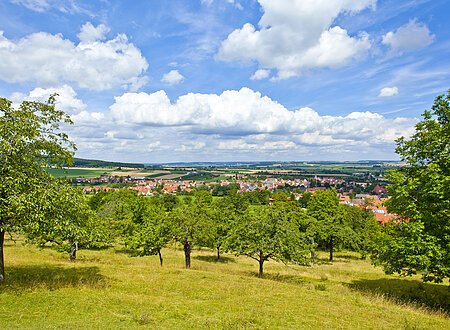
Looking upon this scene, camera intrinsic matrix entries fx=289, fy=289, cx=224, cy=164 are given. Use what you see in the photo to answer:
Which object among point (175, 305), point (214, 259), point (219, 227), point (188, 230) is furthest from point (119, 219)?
point (175, 305)

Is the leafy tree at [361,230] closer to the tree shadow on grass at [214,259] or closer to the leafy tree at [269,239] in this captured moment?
the leafy tree at [269,239]

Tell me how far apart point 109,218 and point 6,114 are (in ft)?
123

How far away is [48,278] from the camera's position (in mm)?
18156

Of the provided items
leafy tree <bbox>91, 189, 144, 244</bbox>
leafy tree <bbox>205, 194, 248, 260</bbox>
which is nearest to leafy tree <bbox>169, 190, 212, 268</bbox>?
leafy tree <bbox>205, 194, 248, 260</bbox>

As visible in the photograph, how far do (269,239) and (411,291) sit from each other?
1220 centimetres

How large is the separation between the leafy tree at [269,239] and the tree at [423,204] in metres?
7.01

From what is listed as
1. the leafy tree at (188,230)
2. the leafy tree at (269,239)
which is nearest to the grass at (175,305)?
the leafy tree at (269,239)

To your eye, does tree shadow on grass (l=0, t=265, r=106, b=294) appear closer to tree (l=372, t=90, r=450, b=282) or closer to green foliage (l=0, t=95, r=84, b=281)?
green foliage (l=0, t=95, r=84, b=281)

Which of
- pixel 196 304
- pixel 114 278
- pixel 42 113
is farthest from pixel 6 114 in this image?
pixel 196 304

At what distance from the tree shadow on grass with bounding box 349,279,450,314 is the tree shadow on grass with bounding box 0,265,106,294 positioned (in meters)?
20.5

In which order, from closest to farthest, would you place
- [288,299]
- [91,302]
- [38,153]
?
[91,302] < [38,153] < [288,299]

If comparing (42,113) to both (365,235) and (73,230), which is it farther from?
(365,235)

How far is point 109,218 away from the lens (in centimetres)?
4941

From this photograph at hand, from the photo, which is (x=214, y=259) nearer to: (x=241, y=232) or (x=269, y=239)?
(x=241, y=232)
